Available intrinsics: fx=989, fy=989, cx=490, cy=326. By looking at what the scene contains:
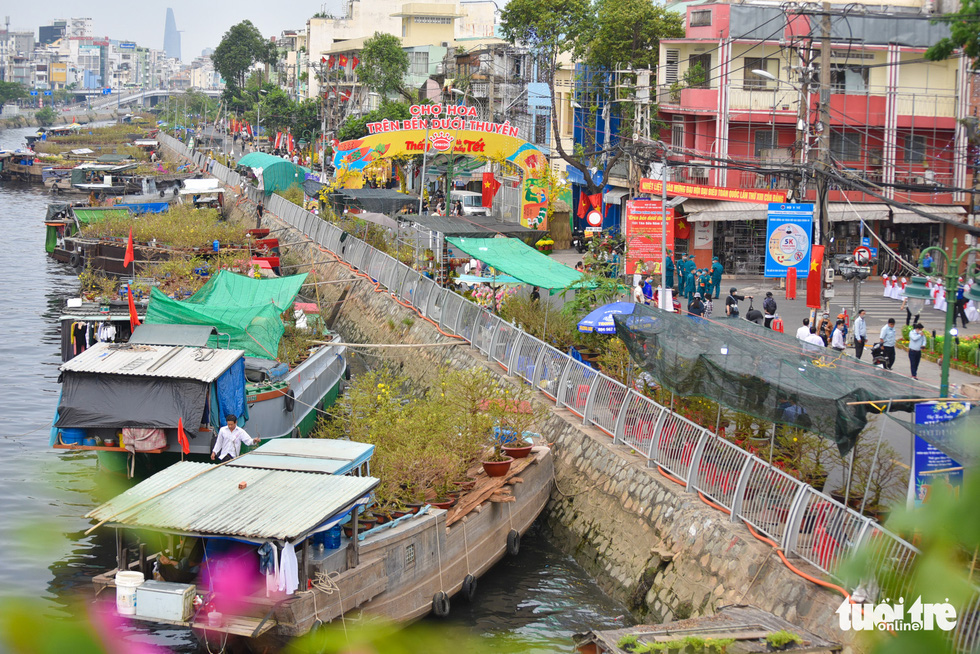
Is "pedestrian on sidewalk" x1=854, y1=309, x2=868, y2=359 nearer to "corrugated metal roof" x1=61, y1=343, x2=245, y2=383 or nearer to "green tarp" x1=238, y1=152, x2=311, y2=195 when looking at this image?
"corrugated metal roof" x1=61, y1=343, x2=245, y2=383

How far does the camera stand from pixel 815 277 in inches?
862

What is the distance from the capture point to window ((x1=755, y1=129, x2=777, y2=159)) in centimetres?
3772

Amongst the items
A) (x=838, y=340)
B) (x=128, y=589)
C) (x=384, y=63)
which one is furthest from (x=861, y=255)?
(x=384, y=63)

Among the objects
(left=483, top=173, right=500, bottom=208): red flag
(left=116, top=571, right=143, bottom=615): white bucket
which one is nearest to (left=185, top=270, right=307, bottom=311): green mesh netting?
(left=116, top=571, right=143, bottom=615): white bucket

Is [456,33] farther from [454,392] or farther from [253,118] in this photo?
[454,392]

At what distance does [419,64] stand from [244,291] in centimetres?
5940

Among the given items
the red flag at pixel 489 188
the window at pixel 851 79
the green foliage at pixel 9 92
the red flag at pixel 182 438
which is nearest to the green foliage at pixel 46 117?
the green foliage at pixel 9 92

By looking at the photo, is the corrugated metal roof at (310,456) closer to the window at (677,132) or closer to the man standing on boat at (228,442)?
the man standing on boat at (228,442)

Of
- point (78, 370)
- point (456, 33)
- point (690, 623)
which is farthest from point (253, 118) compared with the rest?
point (690, 623)

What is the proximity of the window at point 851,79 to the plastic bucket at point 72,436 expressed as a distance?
31174 mm

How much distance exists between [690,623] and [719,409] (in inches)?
183

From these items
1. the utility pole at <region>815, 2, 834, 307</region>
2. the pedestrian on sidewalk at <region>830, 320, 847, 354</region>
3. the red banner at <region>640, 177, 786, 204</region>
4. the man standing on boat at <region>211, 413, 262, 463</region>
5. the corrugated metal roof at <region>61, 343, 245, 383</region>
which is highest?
the utility pole at <region>815, 2, 834, 307</region>

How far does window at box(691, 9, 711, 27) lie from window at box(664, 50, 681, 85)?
143 cm

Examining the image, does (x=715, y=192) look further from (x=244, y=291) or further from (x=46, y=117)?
(x=46, y=117)
